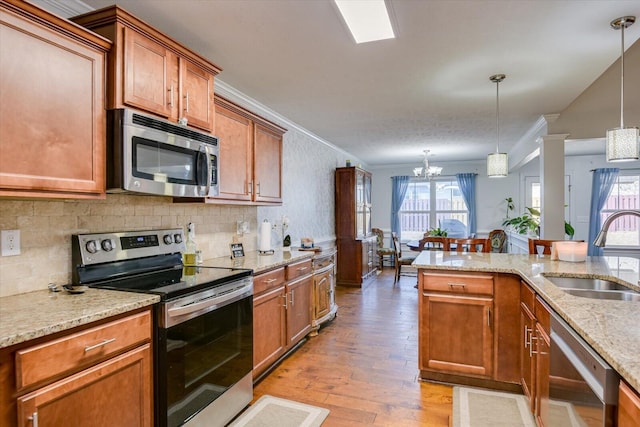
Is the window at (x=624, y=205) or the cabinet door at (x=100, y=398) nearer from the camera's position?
the cabinet door at (x=100, y=398)

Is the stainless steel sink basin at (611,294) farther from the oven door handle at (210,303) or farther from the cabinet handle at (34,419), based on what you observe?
the cabinet handle at (34,419)

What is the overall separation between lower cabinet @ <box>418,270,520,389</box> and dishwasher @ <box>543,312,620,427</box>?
76 centimetres

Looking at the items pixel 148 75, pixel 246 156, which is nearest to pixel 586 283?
pixel 246 156

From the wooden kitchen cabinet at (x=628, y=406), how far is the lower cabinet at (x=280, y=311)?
2.07 metres

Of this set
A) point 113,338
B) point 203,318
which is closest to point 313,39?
point 203,318

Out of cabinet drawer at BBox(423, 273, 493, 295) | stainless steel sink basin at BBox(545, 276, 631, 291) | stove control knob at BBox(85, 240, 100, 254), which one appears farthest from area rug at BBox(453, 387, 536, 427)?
stove control knob at BBox(85, 240, 100, 254)

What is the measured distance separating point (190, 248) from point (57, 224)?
0.98m

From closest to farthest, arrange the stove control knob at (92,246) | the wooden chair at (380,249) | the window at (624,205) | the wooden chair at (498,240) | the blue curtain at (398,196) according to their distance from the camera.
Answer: the stove control knob at (92,246), the wooden chair at (498,240), the window at (624,205), the wooden chair at (380,249), the blue curtain at (398,196)

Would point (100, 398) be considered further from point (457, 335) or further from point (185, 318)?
point (457, 335)

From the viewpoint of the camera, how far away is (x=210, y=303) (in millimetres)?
2029

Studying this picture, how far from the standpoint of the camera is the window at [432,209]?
850 centimetres

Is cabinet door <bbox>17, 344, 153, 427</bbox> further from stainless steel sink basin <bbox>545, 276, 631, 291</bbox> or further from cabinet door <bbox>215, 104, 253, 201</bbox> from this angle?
stainless steel sink basin <bbox>545, 276, 631, 291</bbox>

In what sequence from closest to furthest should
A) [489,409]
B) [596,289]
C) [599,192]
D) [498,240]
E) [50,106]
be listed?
[50,106]
[596,289]
[489,409]
[498,240]
[599,192]

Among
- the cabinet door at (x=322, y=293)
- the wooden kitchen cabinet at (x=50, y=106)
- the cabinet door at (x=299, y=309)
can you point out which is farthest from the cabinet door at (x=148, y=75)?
the cabinet door at (x=322, y=293)
